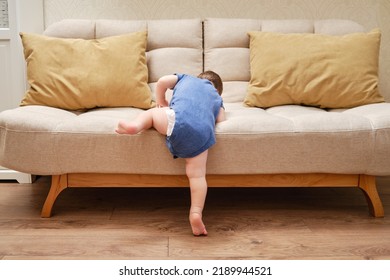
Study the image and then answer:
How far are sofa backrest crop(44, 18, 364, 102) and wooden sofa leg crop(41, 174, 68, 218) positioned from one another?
801mm

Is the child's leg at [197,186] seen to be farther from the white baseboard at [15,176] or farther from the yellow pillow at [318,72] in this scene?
the white baseboard at [15,176]

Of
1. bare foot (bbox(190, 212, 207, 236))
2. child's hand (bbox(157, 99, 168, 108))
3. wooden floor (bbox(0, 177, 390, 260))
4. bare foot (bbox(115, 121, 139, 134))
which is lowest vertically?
wooden floor (bbox(0, 177, 390, 260))

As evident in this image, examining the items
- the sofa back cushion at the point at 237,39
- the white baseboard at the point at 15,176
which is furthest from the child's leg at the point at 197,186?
the white baseboard at the point at 15,176

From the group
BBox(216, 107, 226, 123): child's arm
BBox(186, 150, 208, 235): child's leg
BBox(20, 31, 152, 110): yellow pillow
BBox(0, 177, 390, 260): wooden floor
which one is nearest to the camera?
BBox(0, 177, 390, 260): wooden floor

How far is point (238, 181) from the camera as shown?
1.84 meters

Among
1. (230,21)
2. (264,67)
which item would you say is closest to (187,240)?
(264,67)

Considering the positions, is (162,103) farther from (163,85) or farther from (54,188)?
(54,188)

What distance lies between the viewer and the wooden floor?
61.7 inches

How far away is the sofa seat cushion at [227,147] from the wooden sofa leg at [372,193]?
0.32ft

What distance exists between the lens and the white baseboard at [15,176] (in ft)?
7.83

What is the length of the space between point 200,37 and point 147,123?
37.6 inches

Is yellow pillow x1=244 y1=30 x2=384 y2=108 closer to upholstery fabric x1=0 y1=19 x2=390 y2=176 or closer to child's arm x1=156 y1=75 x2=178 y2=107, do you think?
upholstery fabric x1=0 y1=19 x2=390 y2=176

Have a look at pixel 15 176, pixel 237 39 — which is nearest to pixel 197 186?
pixel 237 39

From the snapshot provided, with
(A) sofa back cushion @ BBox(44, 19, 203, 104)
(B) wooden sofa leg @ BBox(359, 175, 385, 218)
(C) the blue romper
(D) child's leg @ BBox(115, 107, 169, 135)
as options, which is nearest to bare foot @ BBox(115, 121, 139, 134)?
(D) child's leg @ BBox(115, 107, 169, 135)
